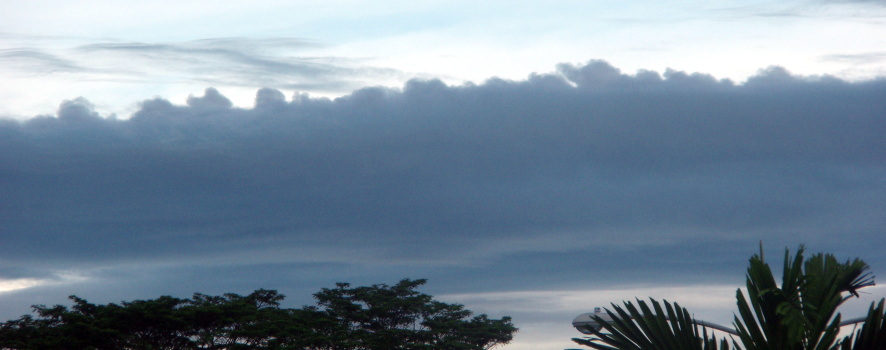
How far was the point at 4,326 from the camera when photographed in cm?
4603

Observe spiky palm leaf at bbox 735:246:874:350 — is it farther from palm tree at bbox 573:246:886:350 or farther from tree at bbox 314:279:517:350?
tree at bbox 314:279:517:350

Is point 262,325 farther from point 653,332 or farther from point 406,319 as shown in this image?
point 653,332

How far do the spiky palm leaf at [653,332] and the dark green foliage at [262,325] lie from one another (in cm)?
3963

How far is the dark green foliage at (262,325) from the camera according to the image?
1843 inches

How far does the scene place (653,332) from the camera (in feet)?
37.9

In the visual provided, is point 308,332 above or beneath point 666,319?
above

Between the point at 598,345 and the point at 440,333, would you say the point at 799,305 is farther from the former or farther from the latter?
the point at 440,333

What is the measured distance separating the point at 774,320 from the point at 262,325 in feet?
142

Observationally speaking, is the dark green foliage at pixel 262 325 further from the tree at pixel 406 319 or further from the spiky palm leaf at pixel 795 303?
the spiky palm leaf at pixel 795 303

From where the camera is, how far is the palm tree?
37.0ft

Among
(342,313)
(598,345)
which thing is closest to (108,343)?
(342,313)

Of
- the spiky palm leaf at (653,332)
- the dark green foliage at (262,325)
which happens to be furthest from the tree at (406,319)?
the spiky palm leaf at (653,332)

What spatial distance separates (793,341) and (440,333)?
53002 millimetres

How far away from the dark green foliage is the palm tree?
39.8 meters
